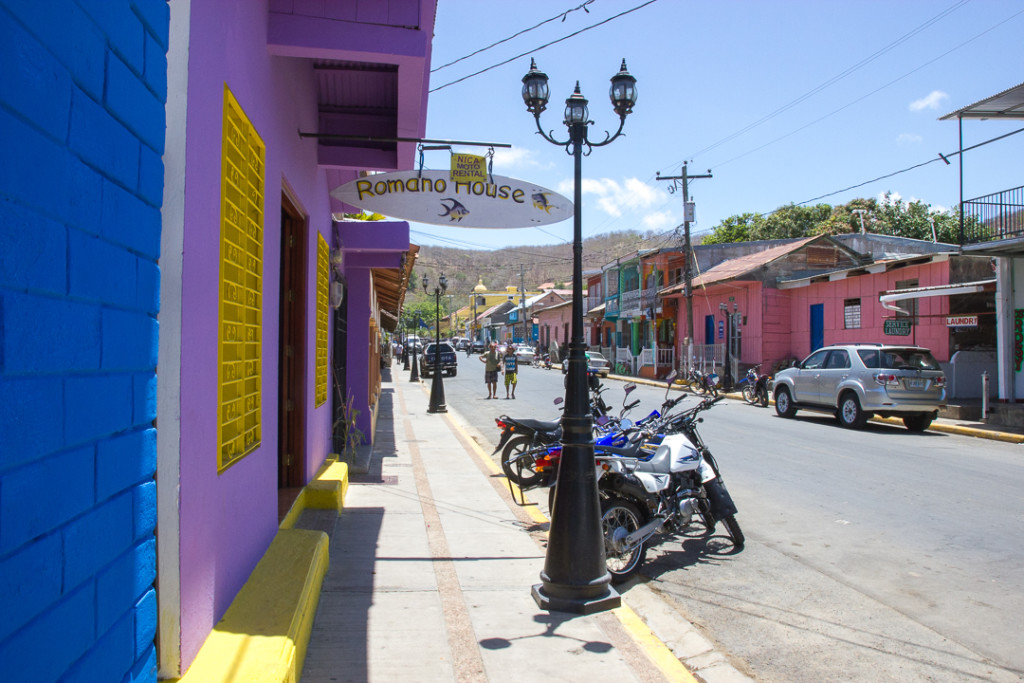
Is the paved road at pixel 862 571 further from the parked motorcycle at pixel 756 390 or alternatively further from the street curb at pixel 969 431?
the parked motorcycle at pixel 756 390

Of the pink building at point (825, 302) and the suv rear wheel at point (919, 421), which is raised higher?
the pink building at point (825, 302)

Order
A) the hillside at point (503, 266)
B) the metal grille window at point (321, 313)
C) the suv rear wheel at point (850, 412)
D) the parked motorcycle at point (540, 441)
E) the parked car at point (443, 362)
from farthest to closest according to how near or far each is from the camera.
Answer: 1. the hillside at point (503, 266)
2. the parked car at point (443, 362)
3. the suv rear wheel at point (850, 412)
4. the metal grille window at point (321, 313)
5. the parked motorcycle at point (540, 441)

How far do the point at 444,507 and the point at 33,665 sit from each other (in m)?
6.27

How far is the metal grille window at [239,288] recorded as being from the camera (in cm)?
338

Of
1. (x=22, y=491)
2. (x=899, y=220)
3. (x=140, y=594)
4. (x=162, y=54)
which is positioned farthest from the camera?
(x=899, y=220)

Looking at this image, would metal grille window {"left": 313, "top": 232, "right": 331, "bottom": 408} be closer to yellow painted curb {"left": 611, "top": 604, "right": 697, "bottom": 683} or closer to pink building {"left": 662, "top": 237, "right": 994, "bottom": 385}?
yellow painted curb {"left": 611, "top": 604, "right": 697, "bottom": 683}

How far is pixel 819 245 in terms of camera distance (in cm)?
2855

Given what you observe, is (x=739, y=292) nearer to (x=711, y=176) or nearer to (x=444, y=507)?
(x=711, y=176)

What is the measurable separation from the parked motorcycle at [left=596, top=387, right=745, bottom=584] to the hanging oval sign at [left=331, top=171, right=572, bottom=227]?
2161 millimetres

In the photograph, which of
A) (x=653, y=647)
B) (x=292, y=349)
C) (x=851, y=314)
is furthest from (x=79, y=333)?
(x=851, y=314)

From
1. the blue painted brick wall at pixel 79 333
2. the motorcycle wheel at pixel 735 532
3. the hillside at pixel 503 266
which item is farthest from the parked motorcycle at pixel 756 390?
the hillside at pixel 503 266

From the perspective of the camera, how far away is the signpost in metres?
20.2

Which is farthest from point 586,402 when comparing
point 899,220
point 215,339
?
point 899,220

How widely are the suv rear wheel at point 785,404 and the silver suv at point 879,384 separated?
0.98 meters
